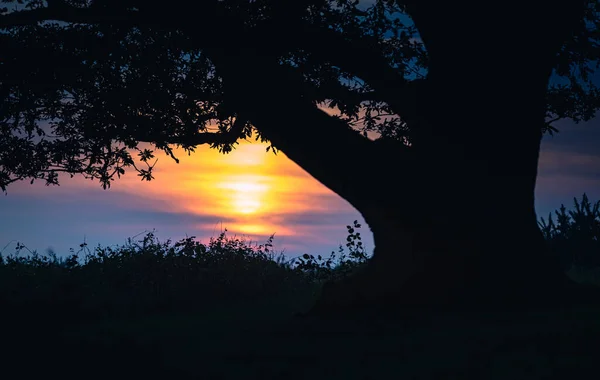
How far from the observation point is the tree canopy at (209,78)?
941 centimetres

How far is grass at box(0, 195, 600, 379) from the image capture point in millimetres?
6508

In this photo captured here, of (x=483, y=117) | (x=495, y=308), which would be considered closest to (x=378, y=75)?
(x=483, y=117)

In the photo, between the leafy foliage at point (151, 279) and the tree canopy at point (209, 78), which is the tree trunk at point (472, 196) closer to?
the tree canopy at point (209, 78)

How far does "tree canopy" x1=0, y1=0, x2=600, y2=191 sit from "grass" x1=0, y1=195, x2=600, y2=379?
7.53 feet

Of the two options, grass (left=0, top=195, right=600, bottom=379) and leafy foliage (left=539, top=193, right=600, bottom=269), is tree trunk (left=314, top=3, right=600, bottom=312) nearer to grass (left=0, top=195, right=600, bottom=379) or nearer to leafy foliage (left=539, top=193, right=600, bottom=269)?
grass (left=0, top=195, right=600, bottom=379)

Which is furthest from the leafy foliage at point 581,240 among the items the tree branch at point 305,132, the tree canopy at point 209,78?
the tree branch at point 305,132

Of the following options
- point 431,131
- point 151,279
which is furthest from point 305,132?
point 151,279

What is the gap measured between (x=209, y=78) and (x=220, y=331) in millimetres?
6511

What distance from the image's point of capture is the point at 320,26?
1241 cm

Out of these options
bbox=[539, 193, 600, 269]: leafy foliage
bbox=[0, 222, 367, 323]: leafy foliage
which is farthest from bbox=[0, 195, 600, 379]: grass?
bbox=[539, 193, 600, 269]: leafy foliage

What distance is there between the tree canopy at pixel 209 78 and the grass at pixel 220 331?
7.53 ft

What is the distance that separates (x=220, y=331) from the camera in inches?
347

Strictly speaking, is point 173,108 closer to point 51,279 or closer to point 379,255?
point 51,279

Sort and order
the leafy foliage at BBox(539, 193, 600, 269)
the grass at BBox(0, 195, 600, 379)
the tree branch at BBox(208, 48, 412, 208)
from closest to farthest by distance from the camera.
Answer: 1. the grass at BBox(0, 195, 600, 379)
2. the tree branch at BBox(208, 48, 412, 208)
3. the leafy foliage at BBox(539, 193, 600, 269)
